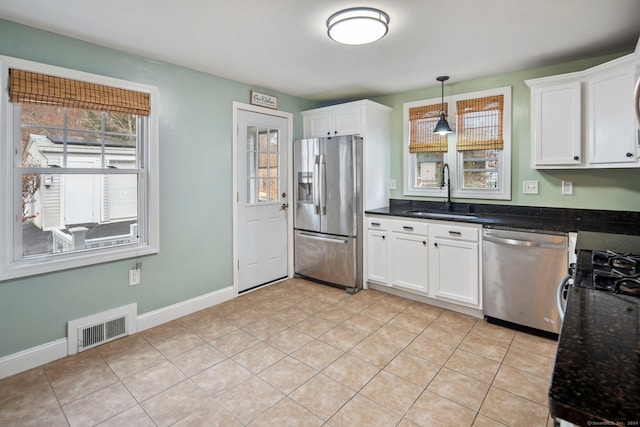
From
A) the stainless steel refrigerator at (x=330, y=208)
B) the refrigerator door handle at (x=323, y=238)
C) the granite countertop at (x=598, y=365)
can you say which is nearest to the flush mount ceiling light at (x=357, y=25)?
the stainless steel refrigerator at (x=330, y=208)

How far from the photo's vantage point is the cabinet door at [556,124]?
8.93 ft

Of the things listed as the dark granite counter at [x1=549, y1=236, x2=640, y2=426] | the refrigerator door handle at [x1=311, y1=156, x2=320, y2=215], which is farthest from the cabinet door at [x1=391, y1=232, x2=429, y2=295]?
the dark granite counter at [x1=549, y1=236, x2=640, y2=426]

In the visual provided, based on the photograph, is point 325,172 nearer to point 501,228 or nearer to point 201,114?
point 201,114

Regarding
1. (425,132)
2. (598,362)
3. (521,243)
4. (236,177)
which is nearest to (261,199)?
(236,177)

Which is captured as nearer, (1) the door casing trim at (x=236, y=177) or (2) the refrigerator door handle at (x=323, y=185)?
(1) the door casing trim at (x=236, y=177)

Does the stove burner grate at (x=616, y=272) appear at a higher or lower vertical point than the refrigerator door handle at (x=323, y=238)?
higher

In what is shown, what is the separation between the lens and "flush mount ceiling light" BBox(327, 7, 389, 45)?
206 cm

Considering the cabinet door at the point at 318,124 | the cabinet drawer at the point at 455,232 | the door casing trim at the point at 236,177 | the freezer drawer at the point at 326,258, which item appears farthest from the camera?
the cabinet door at the point at 318,124

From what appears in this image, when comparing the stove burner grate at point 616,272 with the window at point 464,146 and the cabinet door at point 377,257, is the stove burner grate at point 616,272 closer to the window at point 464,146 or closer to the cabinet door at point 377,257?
the window at point 464,146

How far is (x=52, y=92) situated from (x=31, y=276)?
127 cm

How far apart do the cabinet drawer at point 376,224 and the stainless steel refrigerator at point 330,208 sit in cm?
11

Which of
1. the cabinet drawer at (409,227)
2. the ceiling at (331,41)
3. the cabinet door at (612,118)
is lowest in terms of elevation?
the cabinet drawer at (409,227)

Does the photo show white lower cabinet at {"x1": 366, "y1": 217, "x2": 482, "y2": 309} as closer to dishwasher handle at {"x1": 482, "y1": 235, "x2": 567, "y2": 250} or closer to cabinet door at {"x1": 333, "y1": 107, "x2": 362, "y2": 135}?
dishwasher handle at {"x1": 482, "y1": 235, "x2": 567, "y2": 250}

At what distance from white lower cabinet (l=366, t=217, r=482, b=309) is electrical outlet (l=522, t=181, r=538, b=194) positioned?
740 mm
